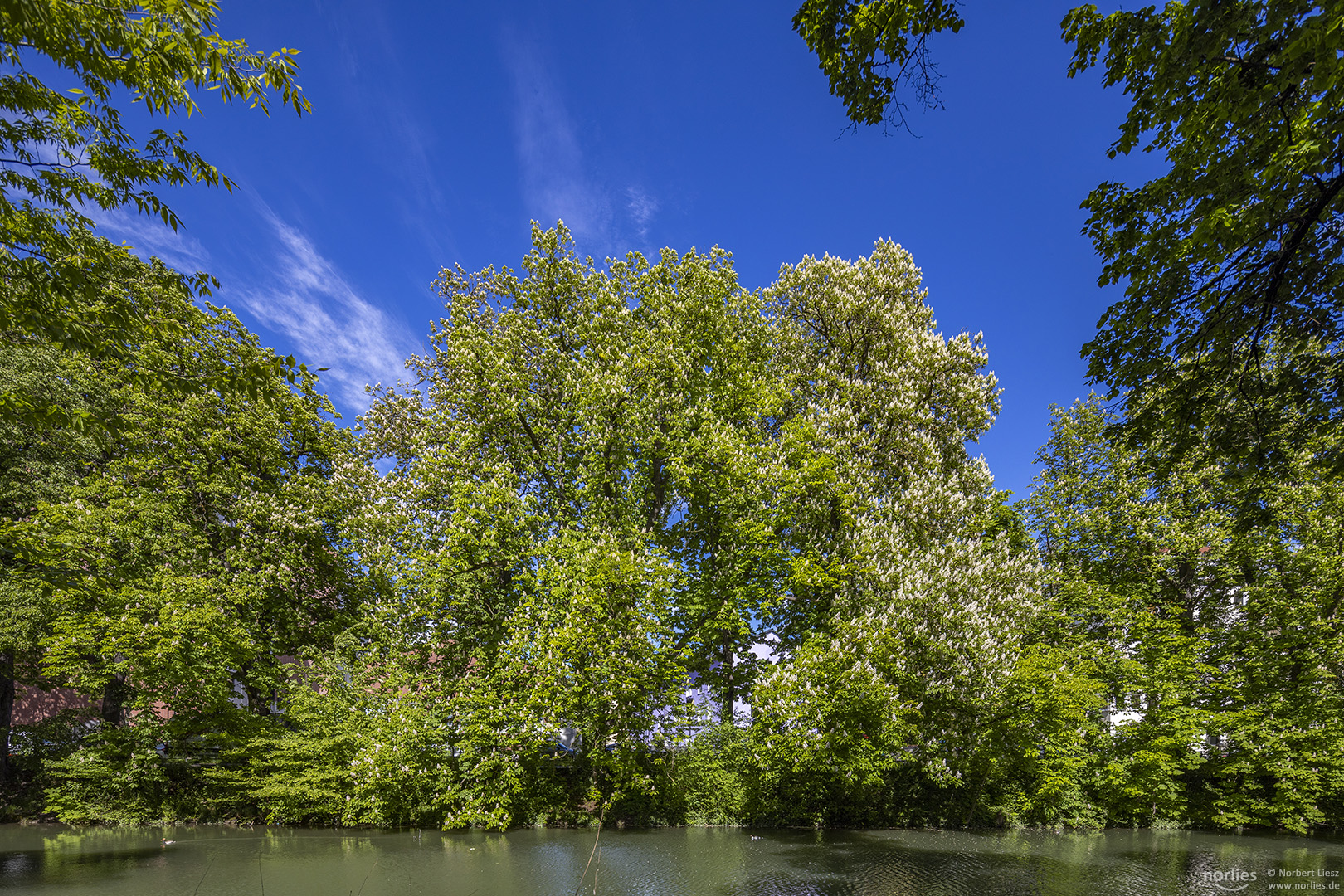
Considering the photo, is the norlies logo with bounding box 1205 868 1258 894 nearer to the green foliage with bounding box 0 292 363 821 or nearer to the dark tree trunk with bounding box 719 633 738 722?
the dark tree trunk with bounding box 719 633 738 722

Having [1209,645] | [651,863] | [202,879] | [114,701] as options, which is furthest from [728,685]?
[114,701]

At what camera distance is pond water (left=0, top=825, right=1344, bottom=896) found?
9.57m

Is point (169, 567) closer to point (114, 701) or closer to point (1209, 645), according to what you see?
point (114, 701)

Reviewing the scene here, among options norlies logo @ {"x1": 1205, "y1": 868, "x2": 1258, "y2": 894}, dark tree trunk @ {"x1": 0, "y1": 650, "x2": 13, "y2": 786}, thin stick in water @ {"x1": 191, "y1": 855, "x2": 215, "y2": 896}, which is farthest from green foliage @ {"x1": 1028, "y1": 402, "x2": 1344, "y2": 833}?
dark tree trunk @ {"x1": 0, "y1": 650, "x2": 13, "y2": 786}

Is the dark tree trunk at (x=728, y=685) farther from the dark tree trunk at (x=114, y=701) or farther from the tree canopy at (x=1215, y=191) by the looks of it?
the dark tree trunk at (x=114, y=701)

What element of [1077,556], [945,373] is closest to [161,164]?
[945,373]

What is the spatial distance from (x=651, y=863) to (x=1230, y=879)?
38.1ft

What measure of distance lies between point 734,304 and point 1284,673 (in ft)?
70.9

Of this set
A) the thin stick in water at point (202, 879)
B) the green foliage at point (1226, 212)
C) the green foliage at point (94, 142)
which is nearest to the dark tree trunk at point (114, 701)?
the thin stick in water at point (202, 879)

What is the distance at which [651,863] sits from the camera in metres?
11.4

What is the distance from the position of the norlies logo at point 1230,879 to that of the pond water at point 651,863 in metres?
0.04

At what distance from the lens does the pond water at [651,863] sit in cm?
957

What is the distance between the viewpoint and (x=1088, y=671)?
1823cm

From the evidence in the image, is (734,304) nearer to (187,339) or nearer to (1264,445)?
(1264,445)
